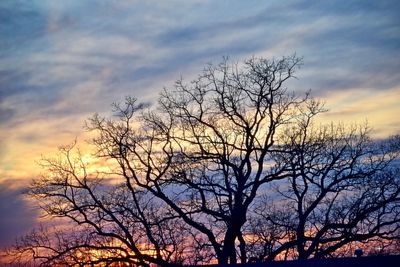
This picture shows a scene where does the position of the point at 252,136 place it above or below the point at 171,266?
above

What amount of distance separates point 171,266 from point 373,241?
9661mm

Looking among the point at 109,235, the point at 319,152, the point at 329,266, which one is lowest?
the point at 329,266

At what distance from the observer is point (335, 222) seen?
26.5m

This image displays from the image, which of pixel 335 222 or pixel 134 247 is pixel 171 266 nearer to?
pixel 134 247

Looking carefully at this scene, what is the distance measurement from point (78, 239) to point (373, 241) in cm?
1397

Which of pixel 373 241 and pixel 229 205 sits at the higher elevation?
pixel 229 205

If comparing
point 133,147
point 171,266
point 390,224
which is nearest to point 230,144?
point 133,147

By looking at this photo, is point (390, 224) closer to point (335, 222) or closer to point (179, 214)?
point (335, 222)

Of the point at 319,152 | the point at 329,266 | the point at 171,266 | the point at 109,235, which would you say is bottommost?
the point at 329,266

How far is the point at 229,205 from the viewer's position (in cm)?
2597

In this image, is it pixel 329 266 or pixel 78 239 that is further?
pixel 78 239

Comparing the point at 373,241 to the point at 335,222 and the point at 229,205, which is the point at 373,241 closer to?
the point at 335,222

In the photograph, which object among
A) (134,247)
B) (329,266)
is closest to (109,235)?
(134,247)

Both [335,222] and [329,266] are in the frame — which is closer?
[329,266]
